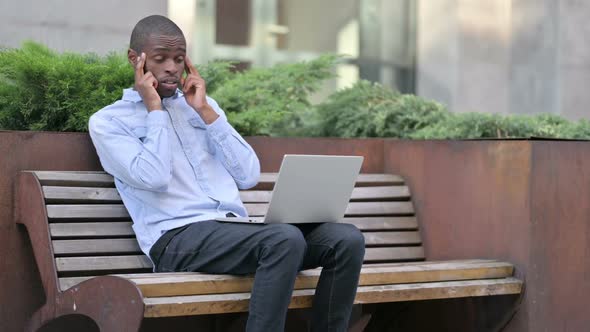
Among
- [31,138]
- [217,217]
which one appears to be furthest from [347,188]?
[31,138]

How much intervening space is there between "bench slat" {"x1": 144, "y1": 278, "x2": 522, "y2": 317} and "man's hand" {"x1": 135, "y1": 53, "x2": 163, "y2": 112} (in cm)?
87

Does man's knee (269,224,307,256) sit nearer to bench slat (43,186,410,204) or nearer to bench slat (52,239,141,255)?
bench slat (52,239,141,255)

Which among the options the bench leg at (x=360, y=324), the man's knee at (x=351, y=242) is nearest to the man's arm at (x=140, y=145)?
the man's knee at (x=351, y=242)

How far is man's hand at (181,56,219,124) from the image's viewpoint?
4.69m

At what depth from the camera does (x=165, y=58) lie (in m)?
4.65

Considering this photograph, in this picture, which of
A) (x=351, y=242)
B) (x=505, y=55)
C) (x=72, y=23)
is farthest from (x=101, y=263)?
(x=505, y=55)

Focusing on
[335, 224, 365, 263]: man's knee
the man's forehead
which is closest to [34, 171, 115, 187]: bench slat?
the man's forehead

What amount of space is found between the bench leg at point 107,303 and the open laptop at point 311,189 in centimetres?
62

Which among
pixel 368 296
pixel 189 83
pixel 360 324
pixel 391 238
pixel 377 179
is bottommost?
pixel 360 324

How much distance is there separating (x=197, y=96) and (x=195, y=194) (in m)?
0.43

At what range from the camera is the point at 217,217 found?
14.8 feet

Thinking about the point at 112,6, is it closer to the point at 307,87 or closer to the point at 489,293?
the point at 307,87

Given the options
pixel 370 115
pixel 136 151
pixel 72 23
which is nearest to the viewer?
pixel 136 151

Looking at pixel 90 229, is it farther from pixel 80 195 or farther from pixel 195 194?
pixel 195 194
